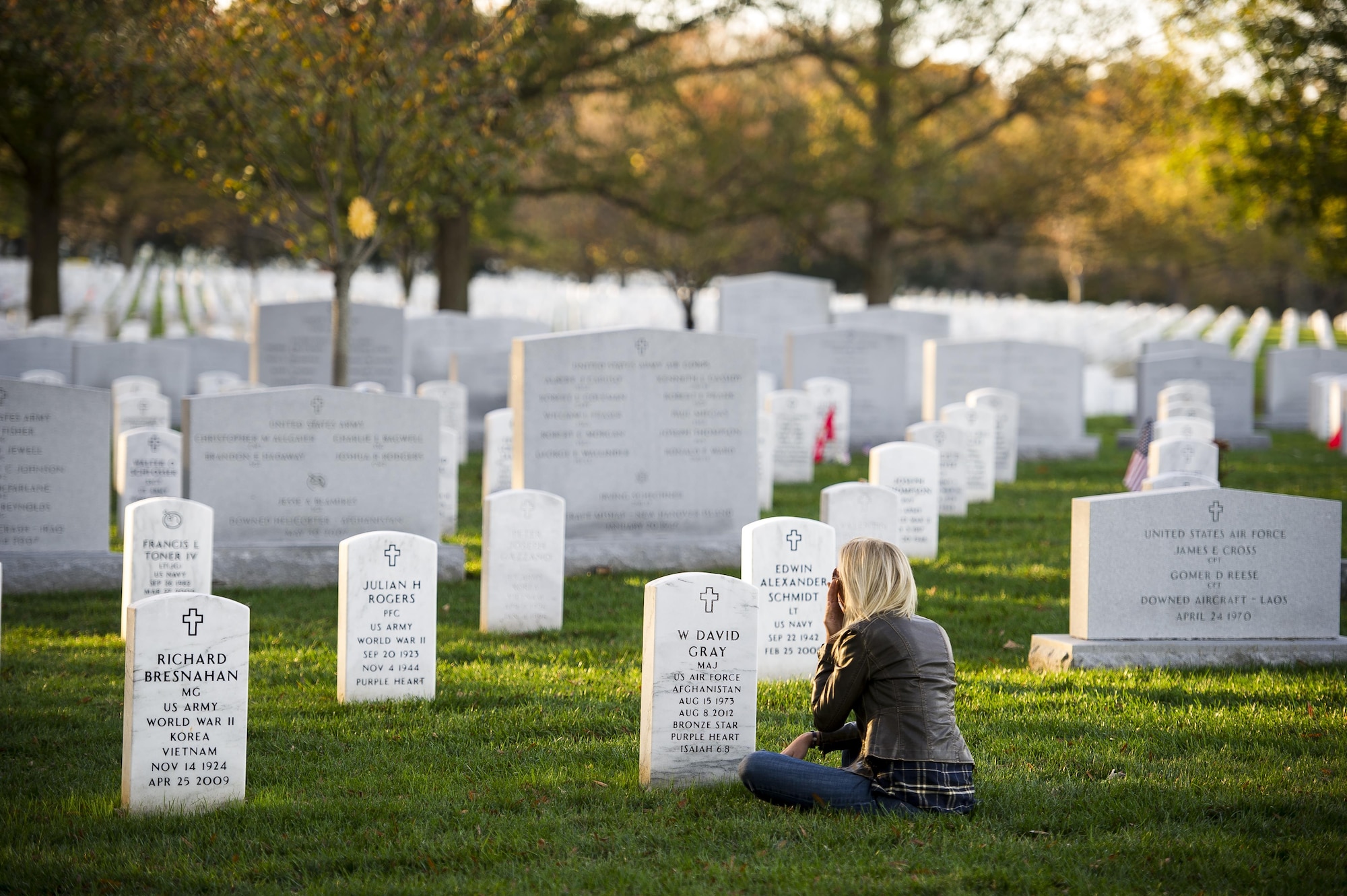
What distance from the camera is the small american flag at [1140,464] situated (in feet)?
36.1

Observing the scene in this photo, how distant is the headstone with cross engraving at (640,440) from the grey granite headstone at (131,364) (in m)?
9.35

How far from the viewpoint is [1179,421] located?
42.8ft

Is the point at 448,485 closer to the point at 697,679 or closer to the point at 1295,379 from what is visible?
the point at 697,679

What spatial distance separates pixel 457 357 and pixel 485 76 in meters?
5.26

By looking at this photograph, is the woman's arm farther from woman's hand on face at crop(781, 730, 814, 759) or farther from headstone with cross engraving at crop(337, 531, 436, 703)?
headstone with cross engraving at crop(337, 531, 436, 703)

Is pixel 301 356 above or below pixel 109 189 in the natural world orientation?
below

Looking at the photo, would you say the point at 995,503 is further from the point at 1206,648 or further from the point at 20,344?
the point at 20,344

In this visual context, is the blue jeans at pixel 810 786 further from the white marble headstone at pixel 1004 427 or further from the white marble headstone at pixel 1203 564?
the white marble headstone at pixel 1004 427

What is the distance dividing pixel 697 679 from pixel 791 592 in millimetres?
1875

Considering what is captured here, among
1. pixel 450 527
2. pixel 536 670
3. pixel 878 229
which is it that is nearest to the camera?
pixel 536 670

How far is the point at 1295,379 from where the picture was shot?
65.6 ft

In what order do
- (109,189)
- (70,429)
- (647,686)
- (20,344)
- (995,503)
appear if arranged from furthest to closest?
(109,189) → (20,344) → (995,503) → (70,429) → (647,686)

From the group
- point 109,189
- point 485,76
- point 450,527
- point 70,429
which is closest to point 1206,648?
point 450,527

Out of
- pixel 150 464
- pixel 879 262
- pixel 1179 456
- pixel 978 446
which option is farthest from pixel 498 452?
pixel 879 262
